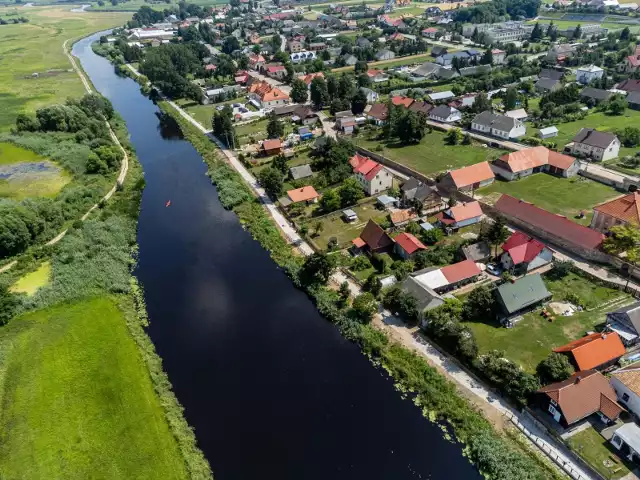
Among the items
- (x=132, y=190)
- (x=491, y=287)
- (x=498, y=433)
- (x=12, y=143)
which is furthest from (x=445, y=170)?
(x=12, y=143)

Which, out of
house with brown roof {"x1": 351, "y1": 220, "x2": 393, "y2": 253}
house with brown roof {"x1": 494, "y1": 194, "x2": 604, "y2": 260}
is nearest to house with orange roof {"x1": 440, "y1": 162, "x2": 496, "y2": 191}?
house with brown roof {"x1": 494, "y1": 194, "x2": 604, "y2": 260}

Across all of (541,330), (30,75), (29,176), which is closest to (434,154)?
(541,330)

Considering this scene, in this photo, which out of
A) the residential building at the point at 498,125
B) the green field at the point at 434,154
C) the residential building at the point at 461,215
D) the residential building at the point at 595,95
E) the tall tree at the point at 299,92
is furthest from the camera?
the tall tree at the point at 299,92

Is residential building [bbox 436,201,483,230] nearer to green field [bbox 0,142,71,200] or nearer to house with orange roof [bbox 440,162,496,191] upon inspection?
house with orange roof [bbox 440,162,496,191]

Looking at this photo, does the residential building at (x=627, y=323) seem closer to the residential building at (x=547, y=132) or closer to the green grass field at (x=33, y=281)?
the residential building at (x=547, y=132)

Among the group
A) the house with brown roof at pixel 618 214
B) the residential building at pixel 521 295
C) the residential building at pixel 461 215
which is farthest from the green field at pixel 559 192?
the residential building at pixel 521 295
